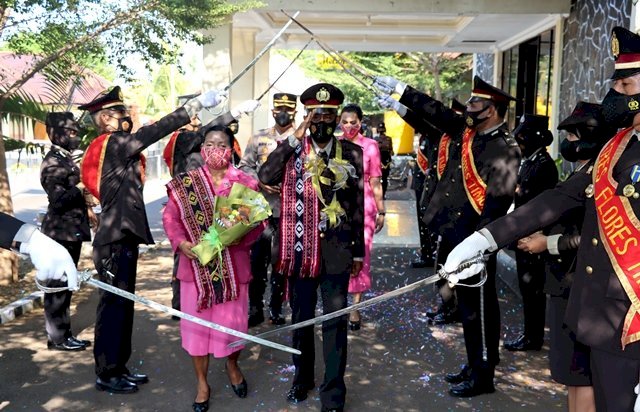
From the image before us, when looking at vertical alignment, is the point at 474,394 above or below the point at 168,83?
below

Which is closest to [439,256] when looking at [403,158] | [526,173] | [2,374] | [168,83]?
[526,173]

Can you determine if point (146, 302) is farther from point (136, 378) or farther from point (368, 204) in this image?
point (368, 204)

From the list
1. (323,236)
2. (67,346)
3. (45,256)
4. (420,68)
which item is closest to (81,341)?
(67,346)

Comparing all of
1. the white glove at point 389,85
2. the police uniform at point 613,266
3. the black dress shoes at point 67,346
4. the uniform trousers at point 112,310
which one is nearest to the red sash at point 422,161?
the white glove at point 389,85

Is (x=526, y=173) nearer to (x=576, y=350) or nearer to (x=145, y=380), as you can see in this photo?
(x=576, y=350)

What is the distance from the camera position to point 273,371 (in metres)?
5.02

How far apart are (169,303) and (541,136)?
411 cm

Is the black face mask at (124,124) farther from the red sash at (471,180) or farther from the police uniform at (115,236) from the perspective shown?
the red sash at (471,180)

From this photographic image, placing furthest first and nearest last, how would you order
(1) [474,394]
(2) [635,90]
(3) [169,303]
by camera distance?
(3) [169,303] → (1) [474,394] → (2) [635,90]

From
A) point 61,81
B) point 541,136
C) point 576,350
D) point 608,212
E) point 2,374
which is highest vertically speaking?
point 61,81

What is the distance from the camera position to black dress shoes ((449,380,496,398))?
454 centimetres

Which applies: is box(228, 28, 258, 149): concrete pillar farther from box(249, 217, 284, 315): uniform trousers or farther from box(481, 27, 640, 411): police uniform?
→ box(481, 27, 640, 411): police uniform

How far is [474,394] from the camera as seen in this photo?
4555 mm

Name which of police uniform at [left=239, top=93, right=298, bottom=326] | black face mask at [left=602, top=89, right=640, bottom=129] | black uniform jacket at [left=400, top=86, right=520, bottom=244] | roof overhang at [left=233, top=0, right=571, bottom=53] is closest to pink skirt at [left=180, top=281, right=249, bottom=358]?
black uniform jacket at [left=400, top=86, right=520, bottom=244]
